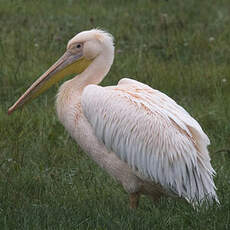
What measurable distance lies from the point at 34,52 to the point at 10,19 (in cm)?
162

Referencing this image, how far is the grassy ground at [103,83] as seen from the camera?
4.99 m

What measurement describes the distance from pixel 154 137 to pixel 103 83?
9.16 ft

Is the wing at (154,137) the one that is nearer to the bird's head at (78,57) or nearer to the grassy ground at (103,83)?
the grassy ground at (103,83)

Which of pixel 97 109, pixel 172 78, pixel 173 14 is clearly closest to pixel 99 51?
pixel 97 109

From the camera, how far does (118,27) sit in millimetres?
10086

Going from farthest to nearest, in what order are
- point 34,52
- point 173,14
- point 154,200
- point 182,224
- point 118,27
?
point 173,14
point 118,27
point 34,52
point 154,200
point 182,224

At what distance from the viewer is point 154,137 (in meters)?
5.35

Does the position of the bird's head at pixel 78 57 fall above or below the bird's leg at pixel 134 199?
above

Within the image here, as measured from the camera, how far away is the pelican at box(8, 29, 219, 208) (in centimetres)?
530

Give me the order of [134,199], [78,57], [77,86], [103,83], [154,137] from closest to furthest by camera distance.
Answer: [154,137]
[134,199]
[77,86]
[78,57]
[103,83]

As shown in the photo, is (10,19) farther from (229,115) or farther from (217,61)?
(229,115)

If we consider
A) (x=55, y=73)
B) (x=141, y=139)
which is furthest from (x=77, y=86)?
(x=141, y=139)

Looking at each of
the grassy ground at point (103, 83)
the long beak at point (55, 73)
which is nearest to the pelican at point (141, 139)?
the grassy ground at point (103, 83)

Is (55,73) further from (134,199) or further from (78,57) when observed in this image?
(134,199)
